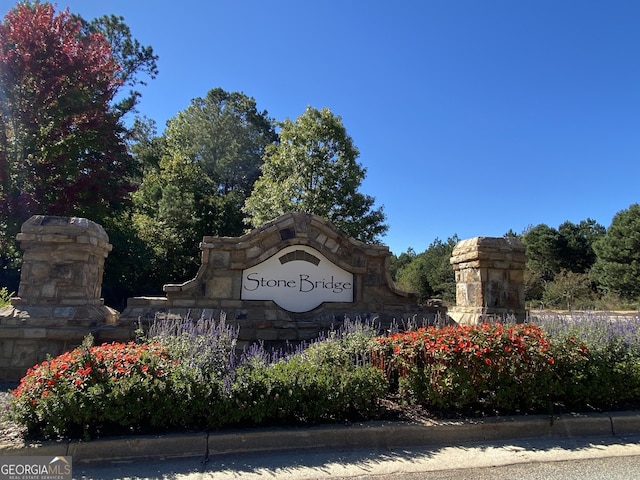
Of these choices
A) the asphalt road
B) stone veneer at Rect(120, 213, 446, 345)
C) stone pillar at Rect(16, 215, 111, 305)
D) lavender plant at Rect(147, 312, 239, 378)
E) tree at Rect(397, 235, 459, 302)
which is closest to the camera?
the asphalt road

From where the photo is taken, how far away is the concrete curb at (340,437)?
328cm

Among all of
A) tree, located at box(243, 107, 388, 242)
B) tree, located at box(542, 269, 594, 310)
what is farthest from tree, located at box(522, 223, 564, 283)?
tree, located at box(243, 107, 388, 242)

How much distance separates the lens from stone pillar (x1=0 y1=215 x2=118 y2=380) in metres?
5.43

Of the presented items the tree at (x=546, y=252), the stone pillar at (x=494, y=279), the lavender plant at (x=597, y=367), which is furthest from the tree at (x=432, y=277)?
Result: the lavender plant at (x=597, y=367)

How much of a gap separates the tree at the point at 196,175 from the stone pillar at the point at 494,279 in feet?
44.3

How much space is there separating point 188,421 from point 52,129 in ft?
30.3

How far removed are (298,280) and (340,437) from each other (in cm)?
337

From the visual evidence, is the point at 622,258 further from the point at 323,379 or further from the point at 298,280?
the point at 323,379

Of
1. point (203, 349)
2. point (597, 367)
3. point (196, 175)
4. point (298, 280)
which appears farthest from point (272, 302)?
point (196, 175)

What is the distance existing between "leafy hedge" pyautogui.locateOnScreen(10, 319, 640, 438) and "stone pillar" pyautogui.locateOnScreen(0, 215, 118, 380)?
1.71 metres

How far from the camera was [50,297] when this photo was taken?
564 cm

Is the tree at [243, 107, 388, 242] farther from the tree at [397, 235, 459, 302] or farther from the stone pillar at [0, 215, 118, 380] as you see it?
the stone pillar at [0, 215, 118, 380]

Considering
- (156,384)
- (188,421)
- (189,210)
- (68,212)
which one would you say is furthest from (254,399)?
(189,210)

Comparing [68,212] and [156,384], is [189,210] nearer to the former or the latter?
[68,212]
